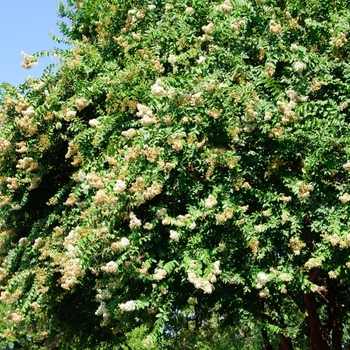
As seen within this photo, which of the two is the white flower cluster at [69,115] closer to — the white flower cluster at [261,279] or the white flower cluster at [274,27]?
the white flower cluster at [274,27]

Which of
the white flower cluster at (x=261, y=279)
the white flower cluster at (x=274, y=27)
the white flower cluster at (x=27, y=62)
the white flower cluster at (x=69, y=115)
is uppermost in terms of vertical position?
the white flower cluster at (x=27, y=62)

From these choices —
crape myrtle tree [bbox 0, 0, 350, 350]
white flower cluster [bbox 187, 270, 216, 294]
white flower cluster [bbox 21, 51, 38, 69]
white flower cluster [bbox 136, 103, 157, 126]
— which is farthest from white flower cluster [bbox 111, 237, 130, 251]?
white flower cluster [bbox 21, 51, 38, 69]

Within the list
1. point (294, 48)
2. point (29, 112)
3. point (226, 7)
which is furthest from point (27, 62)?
point (294, 48)

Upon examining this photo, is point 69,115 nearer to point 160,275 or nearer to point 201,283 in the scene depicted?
point 160,275

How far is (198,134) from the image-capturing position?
498cm

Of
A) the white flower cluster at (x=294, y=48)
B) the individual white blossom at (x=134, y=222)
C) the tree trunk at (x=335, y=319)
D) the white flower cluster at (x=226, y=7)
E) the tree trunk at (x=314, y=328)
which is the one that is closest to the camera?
the individual white blossom at (x=134, y=222)

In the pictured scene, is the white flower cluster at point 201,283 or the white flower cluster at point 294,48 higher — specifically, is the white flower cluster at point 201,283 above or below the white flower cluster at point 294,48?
below

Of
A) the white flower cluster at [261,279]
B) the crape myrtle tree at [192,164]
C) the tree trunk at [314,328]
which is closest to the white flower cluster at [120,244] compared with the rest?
the crape myrtle tree at [192,164]

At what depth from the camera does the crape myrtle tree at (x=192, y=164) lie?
190 inches

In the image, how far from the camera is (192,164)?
5191 millimetres

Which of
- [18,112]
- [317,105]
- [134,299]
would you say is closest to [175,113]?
[317,105]

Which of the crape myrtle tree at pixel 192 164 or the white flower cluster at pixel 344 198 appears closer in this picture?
the white flower cluster at pixel 344 198

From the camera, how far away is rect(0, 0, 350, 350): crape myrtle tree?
482cm

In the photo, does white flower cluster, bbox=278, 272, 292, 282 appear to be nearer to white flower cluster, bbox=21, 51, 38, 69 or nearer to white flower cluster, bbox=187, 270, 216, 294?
white flower cluster, bbox=187, 270, 216, 294
